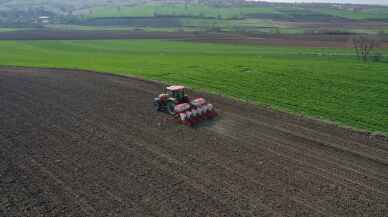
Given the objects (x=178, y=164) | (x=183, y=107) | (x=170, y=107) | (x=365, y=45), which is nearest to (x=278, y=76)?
(x=170, y=107)

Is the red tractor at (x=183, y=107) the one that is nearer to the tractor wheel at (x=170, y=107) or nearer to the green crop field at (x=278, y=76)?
the tractor wheel at (x=170, y=107)

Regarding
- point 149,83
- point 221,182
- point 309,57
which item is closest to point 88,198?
point 221,182

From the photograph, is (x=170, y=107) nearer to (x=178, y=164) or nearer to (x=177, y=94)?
(x=177, y=94)

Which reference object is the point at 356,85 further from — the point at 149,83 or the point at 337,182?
the point at 337,182

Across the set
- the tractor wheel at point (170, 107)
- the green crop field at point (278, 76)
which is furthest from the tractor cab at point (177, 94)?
the green crop field at point (278, 76)

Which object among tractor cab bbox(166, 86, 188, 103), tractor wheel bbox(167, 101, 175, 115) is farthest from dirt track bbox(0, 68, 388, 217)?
Answer: tractor cab bbox(166, 86, 188, 103)

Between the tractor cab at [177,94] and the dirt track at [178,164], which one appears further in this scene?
the tractor cab at [177,94]

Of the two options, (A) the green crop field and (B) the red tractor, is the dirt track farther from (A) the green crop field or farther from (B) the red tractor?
(A) the green crop field
